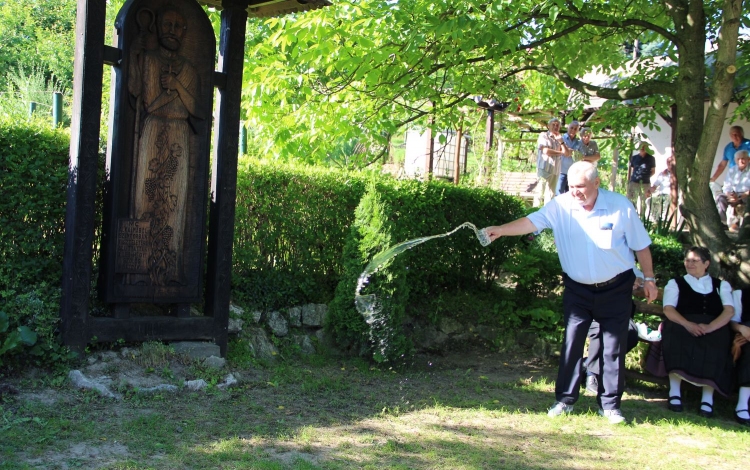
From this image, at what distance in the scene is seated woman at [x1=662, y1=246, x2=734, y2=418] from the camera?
253 inches

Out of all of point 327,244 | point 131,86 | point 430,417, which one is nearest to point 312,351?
point 327,244

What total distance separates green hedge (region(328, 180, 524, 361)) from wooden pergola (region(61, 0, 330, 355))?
130 centimetres

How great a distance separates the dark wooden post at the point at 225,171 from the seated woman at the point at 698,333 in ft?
13.4

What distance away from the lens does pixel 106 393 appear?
5.09 meters

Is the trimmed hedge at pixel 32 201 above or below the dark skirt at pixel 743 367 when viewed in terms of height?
above

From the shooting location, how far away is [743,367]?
6398 millimetres

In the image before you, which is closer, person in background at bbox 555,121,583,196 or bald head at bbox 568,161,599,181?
bald head at bbox 568,161,599,181

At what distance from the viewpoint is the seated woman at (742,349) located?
6340 mm

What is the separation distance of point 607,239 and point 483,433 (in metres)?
1.79

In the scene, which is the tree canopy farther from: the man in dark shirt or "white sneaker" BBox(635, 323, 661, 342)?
the man in dark shirt

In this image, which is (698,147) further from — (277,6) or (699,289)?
(277,6)

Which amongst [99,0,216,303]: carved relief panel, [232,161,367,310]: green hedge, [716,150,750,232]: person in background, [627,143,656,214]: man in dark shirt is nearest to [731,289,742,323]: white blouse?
[232,161,367,310]: green hedge

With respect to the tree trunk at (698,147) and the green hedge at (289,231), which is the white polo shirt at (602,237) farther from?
the green hedge at (289,231)

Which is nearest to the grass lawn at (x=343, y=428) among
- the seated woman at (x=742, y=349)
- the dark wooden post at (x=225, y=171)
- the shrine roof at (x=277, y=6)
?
the seated woman at (x=742, y=349)
